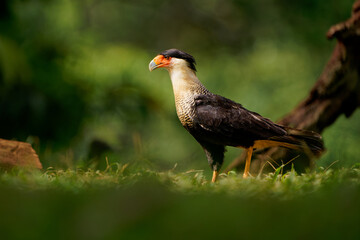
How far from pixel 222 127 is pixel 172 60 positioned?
77 centimetres

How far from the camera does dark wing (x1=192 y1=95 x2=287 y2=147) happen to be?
381cm

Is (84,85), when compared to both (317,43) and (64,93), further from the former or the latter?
(317,43)

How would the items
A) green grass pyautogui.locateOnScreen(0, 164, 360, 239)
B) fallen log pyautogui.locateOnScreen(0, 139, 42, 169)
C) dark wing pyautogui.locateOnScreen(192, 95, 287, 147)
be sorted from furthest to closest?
fallen log pyautogui.locateOnScreen(0, 139, 42, 169) < dark wing pyautogui.locateOnScreen(192, 95, 287, 147) < green grass pyautogui.locateOnScreen(0, 164, 360, 239)

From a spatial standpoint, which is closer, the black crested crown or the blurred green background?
the black crested crown

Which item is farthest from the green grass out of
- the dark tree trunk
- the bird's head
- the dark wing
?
the dark tree trunk

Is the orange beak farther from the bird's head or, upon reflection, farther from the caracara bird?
the caracara bird

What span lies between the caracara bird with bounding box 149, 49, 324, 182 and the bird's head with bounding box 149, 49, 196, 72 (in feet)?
0.28

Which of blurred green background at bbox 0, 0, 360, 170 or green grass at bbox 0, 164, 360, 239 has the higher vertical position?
blurred green background at bbox 0, 0, 360, 170

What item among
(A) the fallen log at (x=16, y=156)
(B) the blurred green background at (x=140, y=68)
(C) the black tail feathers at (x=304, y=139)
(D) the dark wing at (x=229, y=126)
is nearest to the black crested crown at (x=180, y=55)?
Result: (D) the dark wing at (x=229, y=126)

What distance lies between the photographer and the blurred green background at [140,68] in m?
8.43

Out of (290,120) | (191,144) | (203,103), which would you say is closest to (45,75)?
(191,144)

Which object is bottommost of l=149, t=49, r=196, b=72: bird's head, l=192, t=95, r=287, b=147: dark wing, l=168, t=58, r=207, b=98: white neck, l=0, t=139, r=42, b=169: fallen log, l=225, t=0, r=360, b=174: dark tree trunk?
l=0, t=139, r=42, b=169: fallen log

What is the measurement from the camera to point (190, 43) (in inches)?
547

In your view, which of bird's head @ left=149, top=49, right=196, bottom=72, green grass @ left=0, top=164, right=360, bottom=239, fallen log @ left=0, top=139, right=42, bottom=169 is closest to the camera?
green grass @ left=0, top=164, right=360, bottom=239
